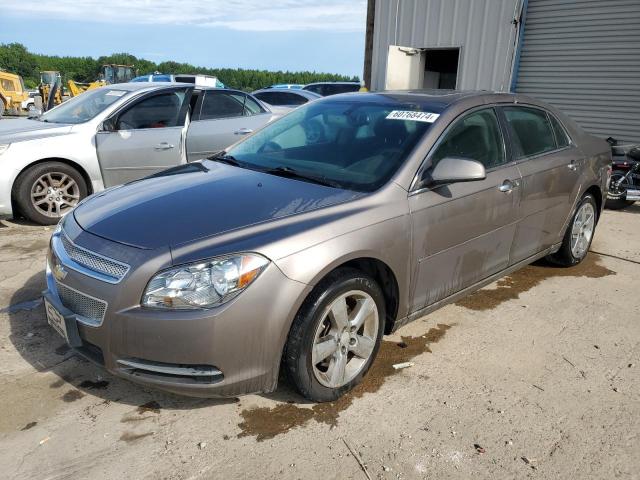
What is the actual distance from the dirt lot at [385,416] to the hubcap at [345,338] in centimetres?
16

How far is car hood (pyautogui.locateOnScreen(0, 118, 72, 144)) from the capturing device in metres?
5.50

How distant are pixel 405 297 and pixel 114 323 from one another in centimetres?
155

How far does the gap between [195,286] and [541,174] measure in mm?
2836

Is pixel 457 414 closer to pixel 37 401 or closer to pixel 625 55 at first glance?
pixel 37 401

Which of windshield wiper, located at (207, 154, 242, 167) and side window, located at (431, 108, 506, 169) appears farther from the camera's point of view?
windshield wiper, located at (207, 154, 242, 167)

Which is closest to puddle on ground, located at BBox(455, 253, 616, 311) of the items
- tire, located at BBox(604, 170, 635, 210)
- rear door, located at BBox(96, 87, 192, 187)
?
tire, located at BBox(604, 170, 635, 210)

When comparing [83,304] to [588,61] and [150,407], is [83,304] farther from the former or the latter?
[588,61]

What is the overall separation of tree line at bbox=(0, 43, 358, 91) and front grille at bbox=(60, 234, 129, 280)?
177ft

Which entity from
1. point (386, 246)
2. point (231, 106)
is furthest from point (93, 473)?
point (231, 106)

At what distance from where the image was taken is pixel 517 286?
14.4ft

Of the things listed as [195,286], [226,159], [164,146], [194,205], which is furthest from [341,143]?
[164,146]

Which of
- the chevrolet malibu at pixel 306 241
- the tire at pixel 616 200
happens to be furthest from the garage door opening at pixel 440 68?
the chevrolet malibu at pixel 306 241

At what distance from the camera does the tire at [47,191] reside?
5.46m

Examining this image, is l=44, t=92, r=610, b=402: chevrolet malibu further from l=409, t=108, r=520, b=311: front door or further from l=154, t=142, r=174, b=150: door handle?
l=154, t=142, r=174, b=150: door handle
